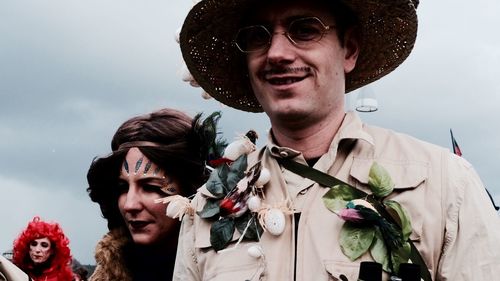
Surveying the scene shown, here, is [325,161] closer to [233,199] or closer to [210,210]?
[233,199]

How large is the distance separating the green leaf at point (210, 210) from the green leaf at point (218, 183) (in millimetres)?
33

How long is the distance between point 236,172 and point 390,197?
65 cm

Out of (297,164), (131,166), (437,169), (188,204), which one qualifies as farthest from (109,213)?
(437,169)

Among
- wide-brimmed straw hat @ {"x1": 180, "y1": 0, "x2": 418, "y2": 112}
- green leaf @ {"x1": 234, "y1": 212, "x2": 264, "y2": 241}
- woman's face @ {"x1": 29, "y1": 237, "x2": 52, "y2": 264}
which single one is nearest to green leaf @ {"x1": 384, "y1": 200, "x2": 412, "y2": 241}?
Answer: green leaf @ {"x1": 234, "y1": 212, "x2": 264, "y2": 241}

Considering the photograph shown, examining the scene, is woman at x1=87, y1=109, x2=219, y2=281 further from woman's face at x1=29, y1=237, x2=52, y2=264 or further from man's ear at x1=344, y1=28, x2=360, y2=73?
woman's face at x1=29, y1=237, x2=52, y2=264

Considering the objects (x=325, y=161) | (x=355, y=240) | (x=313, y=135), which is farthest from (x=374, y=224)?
(x=313, y=135)

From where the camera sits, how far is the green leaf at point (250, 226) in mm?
2604

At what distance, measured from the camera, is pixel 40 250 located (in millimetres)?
7039

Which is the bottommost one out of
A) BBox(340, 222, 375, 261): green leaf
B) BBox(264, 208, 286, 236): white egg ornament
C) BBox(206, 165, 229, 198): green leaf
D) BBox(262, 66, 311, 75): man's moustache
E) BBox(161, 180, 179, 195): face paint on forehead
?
BBox(340, 222, 375, 261): green leaf

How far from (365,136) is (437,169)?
284mm

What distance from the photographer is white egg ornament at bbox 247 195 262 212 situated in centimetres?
263

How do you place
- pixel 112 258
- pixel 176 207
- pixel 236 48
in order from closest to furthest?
pixel 176 207 < pixel 236 48 < pixel 112 258

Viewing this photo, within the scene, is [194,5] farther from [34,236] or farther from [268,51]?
[34,236]

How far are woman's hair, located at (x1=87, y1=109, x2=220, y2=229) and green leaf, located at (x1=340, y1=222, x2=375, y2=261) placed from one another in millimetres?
1941
